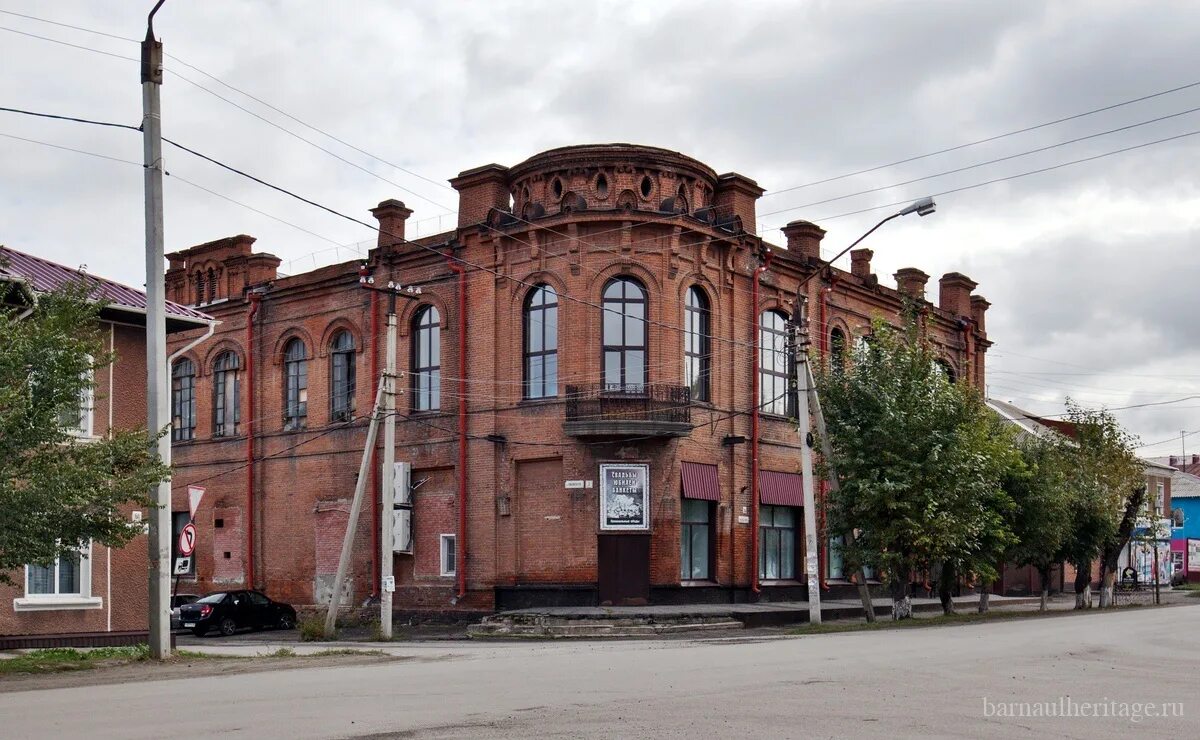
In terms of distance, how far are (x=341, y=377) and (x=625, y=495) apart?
36.7 ft

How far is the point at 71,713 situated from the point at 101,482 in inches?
231

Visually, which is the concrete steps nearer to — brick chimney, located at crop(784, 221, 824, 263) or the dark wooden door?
the dark wooden door

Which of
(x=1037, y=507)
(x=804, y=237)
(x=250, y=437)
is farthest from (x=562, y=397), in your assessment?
(x=1037, y=507)

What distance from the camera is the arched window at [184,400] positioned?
4369cm

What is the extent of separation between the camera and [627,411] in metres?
32.6

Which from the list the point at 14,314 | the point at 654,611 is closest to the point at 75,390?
the point at 14,314

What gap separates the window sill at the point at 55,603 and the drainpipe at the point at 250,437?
17.7 metres

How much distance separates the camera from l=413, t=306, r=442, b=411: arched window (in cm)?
3650

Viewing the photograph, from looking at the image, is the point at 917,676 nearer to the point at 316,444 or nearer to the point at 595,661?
the point at 595,661

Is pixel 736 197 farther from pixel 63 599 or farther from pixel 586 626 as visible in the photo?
pixel 63 599

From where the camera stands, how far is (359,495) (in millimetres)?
29094

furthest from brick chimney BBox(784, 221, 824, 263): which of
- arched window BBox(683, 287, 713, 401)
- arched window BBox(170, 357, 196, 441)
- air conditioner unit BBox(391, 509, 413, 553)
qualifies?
arched window BBox(170, 357, 196, 441)

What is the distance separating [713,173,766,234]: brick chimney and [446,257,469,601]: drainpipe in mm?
7452

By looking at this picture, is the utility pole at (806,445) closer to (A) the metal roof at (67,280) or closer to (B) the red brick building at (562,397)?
(B) the red brick building at (562,397)
